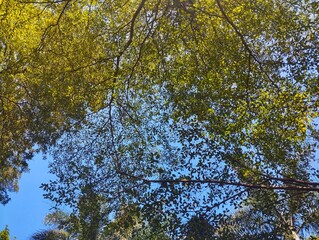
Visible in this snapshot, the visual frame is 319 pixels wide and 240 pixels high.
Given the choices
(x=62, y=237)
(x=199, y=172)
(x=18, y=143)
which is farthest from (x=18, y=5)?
(x=62, y=237)

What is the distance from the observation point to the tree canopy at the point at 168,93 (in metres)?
6.57

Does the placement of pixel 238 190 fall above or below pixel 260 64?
below

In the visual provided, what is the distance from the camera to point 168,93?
9.27 metres

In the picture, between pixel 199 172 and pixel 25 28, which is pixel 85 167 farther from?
pixel 25 28

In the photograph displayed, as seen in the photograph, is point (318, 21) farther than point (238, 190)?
Yes

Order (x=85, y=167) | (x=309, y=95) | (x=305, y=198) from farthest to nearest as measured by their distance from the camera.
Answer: (x=85, y=167), (x=309, y=95), (x=305, y=198)

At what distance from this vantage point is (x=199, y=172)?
679cm

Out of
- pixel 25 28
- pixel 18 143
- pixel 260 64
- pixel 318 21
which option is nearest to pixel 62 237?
pixel 18 143

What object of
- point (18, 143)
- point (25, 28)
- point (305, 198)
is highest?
point (25, 28)

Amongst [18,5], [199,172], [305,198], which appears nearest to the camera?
[305,198]

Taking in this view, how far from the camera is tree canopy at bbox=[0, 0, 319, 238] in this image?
21.6 feet

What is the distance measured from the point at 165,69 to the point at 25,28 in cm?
424

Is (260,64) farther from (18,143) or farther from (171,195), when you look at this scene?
(18,143)

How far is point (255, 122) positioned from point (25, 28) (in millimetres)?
7183
